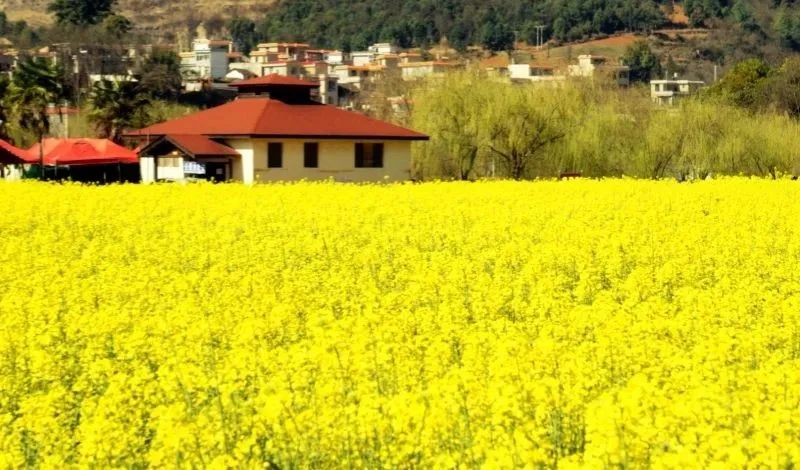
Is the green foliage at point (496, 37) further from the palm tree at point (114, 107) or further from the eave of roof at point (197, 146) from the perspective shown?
the eave of roof at point (197, 146)

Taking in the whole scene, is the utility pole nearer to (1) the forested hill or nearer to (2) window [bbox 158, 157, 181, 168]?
(1) the forested hill

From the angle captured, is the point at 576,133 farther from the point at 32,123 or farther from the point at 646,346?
the point at 646,346

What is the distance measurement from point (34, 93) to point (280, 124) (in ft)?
69.7

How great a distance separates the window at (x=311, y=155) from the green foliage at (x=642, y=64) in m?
115

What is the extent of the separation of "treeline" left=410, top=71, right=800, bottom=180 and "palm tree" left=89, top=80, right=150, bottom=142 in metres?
18.2

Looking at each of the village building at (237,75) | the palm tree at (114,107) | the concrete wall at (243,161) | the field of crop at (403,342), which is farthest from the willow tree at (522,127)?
the village building at (237,75)

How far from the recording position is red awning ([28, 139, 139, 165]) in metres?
46.3

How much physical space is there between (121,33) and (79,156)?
274 feet

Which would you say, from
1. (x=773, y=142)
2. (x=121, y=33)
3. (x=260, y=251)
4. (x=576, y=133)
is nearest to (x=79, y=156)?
(x=576, y=133)

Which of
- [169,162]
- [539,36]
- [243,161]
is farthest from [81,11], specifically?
[243,161]

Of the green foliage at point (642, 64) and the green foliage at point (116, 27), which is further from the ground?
the green foliage at point (116, 27)

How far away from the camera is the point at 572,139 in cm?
4478

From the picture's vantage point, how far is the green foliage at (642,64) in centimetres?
15175

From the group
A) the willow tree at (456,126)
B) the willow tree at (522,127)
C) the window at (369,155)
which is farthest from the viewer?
the willow tree at (456,126)
